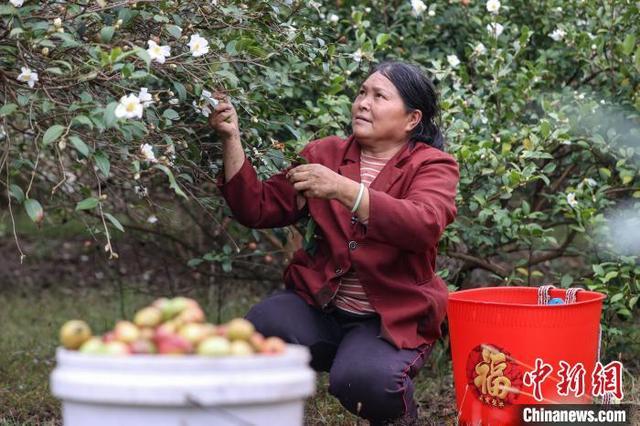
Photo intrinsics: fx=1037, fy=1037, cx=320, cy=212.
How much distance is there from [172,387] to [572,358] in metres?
1.69

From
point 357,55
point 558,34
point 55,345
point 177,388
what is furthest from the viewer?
point 55,345

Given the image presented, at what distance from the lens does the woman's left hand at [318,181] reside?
2.81 meters

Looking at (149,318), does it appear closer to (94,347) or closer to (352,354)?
(94,347)

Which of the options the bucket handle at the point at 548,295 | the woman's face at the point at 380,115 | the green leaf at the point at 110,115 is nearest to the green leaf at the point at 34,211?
the green leaf at the point at 110,115

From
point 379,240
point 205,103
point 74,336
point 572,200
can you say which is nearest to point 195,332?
point 74,336

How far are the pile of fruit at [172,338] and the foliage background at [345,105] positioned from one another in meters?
0.54

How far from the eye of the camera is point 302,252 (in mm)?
3289

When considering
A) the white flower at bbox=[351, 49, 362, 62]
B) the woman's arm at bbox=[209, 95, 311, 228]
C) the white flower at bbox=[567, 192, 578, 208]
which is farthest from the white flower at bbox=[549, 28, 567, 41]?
the woman's arm at bbox=[209, 95, 311, 228]

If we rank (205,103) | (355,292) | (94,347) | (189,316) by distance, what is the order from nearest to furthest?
(94,347)
(189,316)
(205,103)
(355,292)

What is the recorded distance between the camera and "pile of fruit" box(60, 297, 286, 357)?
188 centimetres

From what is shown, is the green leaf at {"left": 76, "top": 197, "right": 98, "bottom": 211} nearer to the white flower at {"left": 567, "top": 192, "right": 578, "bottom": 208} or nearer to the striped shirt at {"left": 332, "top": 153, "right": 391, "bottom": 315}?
the striped shirt at {"left": 332, "top": 153, "right": 391, "bottom": 315}

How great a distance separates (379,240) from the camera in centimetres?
289

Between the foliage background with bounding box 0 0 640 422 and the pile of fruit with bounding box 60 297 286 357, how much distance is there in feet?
1.76

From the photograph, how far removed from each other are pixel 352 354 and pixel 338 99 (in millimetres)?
1149
